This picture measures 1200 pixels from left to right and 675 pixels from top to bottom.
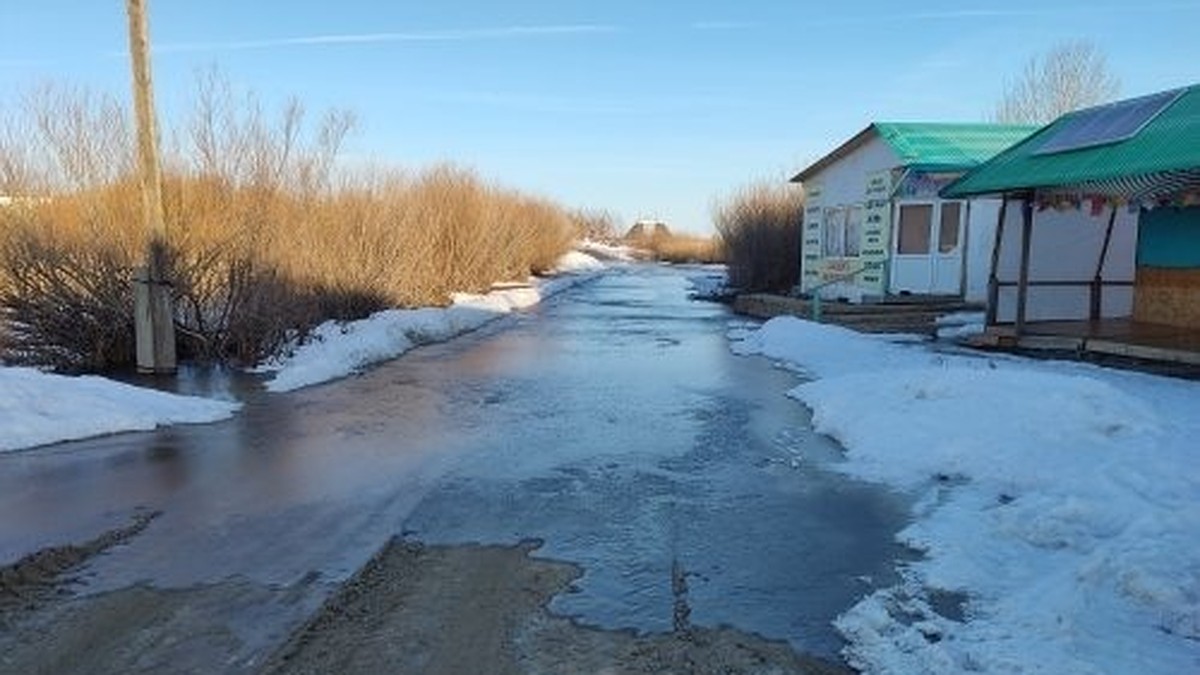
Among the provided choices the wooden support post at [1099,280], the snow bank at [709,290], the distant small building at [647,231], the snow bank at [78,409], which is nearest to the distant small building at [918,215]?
the wooden support post at [1099,280]

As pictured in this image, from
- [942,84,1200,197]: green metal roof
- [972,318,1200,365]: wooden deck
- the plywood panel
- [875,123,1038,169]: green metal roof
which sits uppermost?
Result: [875,123,1038,169]: green metal roof

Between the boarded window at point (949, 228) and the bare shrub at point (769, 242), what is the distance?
11608mm

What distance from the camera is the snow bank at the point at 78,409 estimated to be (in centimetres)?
951

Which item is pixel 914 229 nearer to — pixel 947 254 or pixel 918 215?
pixel 918 215

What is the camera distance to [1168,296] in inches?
703

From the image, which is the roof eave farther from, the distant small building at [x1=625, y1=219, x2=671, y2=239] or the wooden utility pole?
the distant small building at [x1=625, y1=219, x2=671, y2=239]

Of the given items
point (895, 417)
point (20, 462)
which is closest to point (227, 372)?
point (20, 462)

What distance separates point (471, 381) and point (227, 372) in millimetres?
3674

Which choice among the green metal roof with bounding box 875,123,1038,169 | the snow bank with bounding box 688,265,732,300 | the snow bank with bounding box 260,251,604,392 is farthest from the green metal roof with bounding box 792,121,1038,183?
the snow bank with bounding box 688,265,732,300

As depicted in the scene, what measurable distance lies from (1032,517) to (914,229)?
2066cm

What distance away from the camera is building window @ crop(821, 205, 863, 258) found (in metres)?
28.6

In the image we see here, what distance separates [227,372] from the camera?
15.0 metres

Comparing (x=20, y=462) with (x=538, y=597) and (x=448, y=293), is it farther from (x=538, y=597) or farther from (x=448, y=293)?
(x=448, y=293)

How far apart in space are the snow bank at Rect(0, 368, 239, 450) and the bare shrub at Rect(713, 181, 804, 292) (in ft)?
95.2
